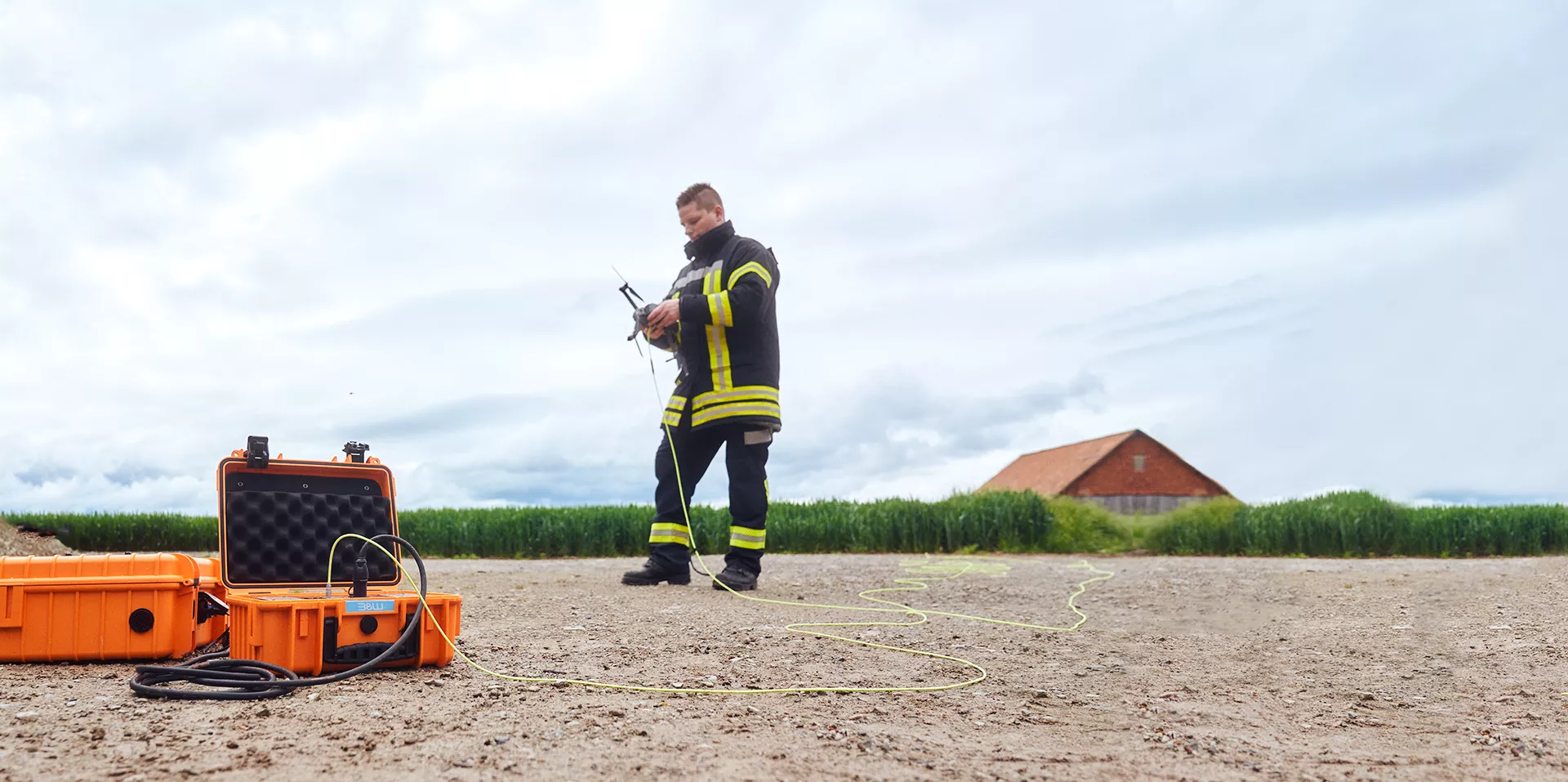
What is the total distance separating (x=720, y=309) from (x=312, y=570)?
8.75ft

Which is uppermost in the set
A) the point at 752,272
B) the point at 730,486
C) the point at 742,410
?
the point at 752,272

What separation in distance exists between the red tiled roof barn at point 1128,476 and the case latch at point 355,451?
693 inches

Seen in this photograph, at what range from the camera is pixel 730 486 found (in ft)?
21.3

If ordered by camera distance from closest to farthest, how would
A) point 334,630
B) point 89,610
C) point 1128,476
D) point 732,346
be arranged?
point 334,630
point 89,610
point 732,346
point 1128,476

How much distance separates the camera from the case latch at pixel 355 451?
4.87m

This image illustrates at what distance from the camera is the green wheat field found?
42.9 feet

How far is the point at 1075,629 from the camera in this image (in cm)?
565

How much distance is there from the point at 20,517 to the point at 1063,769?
1947cm

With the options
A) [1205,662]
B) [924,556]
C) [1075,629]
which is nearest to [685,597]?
[1075,629]

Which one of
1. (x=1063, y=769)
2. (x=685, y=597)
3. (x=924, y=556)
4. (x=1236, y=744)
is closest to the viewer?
(x=1063, y=769)

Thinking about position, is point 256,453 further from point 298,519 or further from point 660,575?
point 660,575

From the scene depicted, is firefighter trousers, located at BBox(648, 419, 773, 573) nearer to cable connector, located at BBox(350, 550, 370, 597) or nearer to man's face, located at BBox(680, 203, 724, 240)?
man's face, located at BBox(680, 203, 724, 240)

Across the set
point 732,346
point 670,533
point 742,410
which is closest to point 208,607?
point 670,533

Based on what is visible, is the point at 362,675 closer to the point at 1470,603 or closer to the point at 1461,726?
the point at 1461,726
